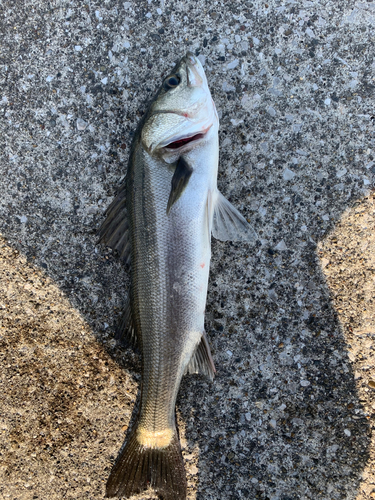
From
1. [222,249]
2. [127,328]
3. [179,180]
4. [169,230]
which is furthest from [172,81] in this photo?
[127,328]

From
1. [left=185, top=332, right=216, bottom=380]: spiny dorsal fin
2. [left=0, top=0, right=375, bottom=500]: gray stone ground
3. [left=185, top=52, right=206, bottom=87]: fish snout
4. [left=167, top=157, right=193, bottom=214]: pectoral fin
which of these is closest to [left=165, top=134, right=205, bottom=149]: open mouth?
[left=167, top=157, right=193, bottom=214]: pectoral fin

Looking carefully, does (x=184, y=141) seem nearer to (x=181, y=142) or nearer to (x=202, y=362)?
(x=181, y=142)

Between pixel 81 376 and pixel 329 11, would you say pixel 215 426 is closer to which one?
pixel 81 376

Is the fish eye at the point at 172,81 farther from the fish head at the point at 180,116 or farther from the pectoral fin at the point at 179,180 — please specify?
the pectoral fin at the point at 179,180

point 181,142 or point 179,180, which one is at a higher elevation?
point 181,142

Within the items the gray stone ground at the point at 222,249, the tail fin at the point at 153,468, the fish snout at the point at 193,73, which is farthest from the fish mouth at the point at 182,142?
the tail fin at the point at 153,468

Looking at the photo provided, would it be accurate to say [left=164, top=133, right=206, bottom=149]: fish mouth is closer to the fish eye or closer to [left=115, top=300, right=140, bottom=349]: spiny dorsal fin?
the fish eye

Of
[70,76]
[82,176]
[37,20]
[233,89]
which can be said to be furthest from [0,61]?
[233,89]
